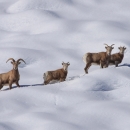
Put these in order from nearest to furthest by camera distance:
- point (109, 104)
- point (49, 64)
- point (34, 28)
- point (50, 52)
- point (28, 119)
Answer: point (28, 119), point (109, 104), point (49, 64), point (50, 52), point (34, 28)

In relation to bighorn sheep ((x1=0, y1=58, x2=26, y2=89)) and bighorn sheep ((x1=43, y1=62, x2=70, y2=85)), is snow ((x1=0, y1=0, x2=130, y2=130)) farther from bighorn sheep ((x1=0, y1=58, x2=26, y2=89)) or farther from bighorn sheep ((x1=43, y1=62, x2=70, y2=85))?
bighorn sheep ((x1=0, y1=58, x2=26, y2=89))

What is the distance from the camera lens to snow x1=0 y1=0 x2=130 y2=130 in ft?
45.9

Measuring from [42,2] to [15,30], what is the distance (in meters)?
4.82

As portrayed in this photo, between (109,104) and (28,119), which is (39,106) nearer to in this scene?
(28,119)

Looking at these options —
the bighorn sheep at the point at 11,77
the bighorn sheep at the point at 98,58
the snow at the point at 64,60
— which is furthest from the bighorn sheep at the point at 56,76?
the bighorn sheep at the point at 98,58

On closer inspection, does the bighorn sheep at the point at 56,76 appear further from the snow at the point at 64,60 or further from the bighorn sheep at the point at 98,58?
the bighorn sheep at the point at 98,58

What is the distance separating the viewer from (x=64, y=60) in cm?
2183

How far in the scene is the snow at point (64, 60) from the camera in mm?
13984

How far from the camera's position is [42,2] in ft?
107

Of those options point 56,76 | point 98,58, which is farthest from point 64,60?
point 56,76

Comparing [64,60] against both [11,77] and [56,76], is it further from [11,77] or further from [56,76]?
[11,77]

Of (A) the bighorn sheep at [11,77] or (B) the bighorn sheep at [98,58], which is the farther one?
(B) the bighorn sheep at [98,58]

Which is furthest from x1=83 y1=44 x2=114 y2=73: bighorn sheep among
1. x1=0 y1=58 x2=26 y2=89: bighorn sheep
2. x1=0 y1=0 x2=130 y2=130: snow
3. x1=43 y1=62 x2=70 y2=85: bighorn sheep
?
x1=0 y1=58 x2=26 y2=89: bighorn sheep

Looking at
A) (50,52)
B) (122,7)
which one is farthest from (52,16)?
(50,52)
